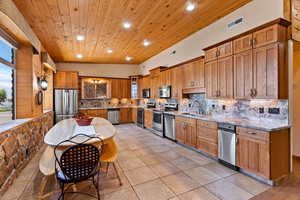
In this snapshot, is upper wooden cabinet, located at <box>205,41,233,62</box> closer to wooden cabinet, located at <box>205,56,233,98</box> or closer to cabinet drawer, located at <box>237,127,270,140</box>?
wooden cabinet, located at <box>205,56,233,98</box>

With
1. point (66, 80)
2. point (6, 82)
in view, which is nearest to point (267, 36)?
point (6, 82)

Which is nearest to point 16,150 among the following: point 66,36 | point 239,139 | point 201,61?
point 66,36

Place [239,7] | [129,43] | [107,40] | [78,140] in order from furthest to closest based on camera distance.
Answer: [129,43] < [107,40] < [239,7] < [78,140]

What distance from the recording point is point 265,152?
7.57ft

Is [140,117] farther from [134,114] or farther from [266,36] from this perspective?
[266,36]

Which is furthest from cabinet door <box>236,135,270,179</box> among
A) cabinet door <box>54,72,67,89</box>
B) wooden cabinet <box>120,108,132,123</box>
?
cabinet door <box>54,72,67,89</box>

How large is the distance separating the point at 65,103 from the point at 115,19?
15.2 ft

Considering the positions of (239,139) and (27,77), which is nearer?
(239,139)

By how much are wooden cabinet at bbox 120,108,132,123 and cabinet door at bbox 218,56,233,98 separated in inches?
203

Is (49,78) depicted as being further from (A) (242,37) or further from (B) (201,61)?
(A) (242,37)

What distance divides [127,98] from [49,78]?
3496 millimetres

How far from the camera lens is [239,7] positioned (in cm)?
312

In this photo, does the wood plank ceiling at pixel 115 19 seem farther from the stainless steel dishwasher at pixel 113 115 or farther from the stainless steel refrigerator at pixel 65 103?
the stainless steel dishwasher at pixel 113 115

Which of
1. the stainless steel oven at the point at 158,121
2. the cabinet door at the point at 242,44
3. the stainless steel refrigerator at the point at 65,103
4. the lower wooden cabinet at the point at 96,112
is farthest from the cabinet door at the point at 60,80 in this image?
the cabinet door at the point at 242,44
